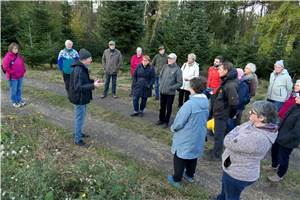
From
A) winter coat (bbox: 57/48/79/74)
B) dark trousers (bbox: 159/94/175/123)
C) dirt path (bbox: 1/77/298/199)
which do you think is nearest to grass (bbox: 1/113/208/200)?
dirt path (bbox: 1/77/298/199)

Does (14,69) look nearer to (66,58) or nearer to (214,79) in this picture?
(66,58)

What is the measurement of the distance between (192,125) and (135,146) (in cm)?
226

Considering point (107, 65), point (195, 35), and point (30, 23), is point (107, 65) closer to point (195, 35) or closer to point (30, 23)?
point (195, 35)

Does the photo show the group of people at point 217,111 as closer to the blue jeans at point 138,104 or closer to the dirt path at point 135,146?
the blue jeans at point 138,104

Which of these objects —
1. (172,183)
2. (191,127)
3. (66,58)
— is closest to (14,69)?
(66,58)

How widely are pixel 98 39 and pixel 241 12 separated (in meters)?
13.0

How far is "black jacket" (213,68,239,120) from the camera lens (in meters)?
5.48

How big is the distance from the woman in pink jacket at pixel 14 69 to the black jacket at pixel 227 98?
5345mm

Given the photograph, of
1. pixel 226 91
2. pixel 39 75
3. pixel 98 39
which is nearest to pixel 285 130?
pixel 226 91

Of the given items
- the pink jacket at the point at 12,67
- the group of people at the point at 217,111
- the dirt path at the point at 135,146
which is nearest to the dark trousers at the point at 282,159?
the group of people at the point at 217,111

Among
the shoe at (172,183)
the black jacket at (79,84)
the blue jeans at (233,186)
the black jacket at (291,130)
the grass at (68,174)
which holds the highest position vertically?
the black jacket at (79,84)

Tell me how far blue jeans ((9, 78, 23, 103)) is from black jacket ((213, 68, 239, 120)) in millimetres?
5537

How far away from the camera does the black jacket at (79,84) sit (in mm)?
5730

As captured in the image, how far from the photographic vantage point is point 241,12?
24.3 metres
